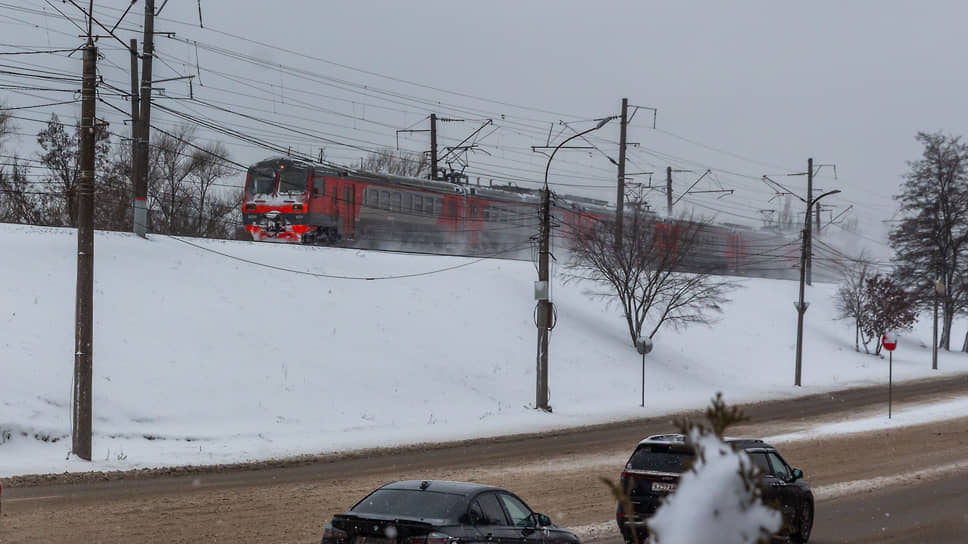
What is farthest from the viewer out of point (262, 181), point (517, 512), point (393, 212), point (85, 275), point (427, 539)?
point (393, 212)

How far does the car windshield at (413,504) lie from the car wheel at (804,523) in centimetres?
600

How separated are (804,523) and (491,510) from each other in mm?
5841

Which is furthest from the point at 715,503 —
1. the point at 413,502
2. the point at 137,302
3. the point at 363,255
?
the point at 363,255

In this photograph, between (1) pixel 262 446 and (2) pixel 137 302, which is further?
(2) pixel 137 302

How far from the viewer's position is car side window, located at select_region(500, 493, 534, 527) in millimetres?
A: 10203

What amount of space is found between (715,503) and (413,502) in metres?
6.35

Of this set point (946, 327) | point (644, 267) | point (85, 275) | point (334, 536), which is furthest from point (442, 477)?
point (946, 327)

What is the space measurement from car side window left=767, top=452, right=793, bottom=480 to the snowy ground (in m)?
11.5

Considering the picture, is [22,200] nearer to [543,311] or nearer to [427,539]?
[543,311]

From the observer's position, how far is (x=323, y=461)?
835 inches

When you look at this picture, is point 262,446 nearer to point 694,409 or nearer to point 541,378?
point 541,378

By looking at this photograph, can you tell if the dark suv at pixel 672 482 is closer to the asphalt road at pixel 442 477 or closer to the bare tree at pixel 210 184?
the asphalt road at pixel 442 477

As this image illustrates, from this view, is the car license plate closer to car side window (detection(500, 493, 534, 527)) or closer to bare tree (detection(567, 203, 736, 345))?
car side window (detection(500, 493, 534, 527))

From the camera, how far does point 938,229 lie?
2562 inches
